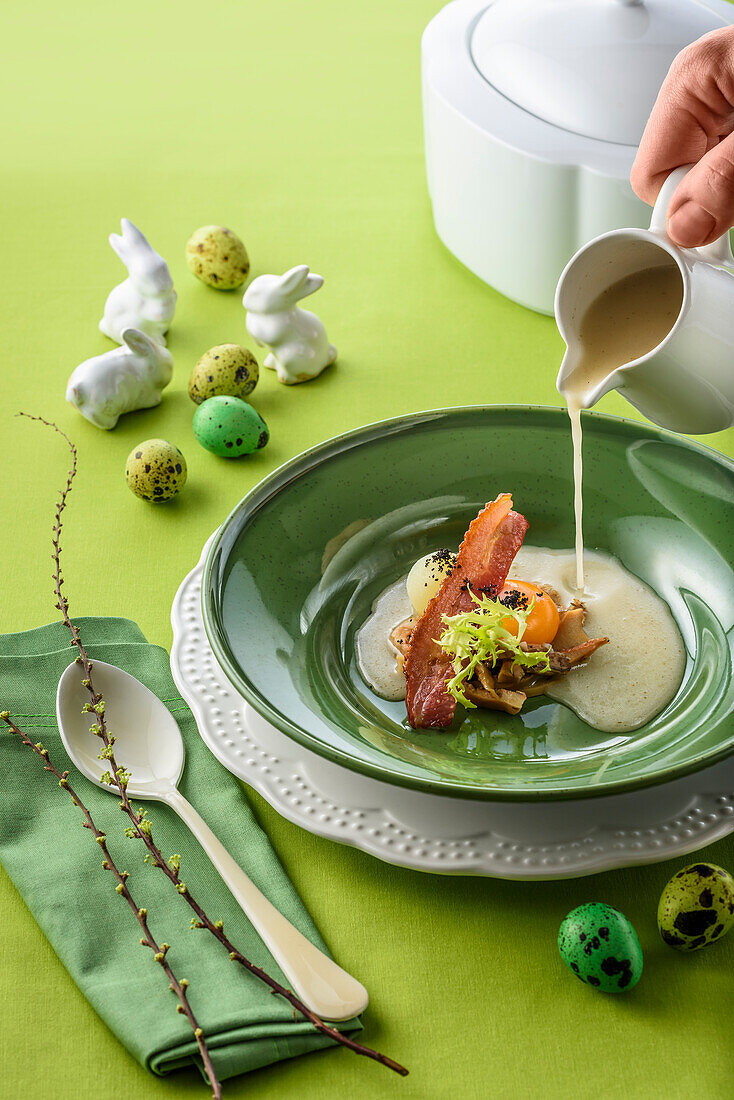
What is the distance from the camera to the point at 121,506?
1.77m

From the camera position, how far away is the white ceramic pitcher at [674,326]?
3.76 feet

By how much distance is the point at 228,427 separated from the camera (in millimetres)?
1824

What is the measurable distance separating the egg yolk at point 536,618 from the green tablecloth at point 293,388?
0.30 meters

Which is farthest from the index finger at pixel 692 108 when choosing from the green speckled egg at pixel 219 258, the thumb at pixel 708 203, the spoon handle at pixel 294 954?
the green speckled egg at pixel 219 258

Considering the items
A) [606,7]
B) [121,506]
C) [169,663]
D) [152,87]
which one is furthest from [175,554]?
[152,87]

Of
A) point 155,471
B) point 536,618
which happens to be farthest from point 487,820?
point 155,471

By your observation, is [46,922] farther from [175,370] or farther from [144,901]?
[175,370]

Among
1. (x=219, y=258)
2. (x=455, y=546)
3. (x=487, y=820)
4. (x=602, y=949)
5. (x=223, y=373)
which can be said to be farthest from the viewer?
(x=219, y=258)

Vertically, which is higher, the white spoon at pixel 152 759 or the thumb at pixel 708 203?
the thumb at pixel 708 203

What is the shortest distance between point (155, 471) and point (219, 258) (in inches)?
27.8

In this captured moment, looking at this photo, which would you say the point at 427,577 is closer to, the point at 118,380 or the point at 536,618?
the point at 536,618

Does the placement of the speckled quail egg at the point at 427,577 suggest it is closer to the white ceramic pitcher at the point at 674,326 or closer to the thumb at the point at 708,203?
the white ceramic pitcher at the point at 674,326

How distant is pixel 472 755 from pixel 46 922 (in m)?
0.48

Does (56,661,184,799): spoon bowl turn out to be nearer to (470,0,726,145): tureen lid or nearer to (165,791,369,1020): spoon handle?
(165,791,369,1020): spoon handle
